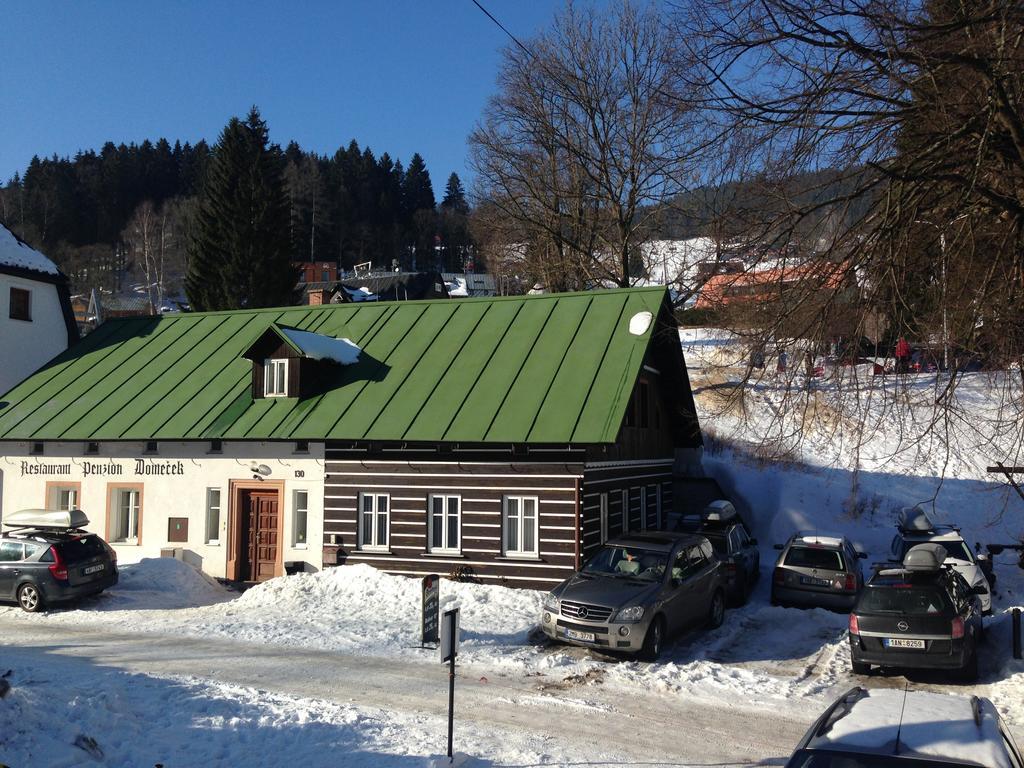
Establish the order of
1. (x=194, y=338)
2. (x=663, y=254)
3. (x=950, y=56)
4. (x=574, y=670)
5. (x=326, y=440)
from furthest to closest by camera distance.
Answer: (x=663, y=254)
(x=194, y=338)
(x=326, y=440)
(x=574, y=670)
(x=950, y=56)

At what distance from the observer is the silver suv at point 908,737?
5.21 meters

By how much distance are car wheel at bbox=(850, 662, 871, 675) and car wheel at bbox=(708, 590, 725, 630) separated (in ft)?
10.8

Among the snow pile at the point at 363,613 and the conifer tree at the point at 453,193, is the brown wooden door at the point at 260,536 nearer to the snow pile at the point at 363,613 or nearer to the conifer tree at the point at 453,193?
the snow pile at the point at 363,613

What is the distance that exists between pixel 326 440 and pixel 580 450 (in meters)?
6.46

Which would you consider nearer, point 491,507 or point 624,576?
point 624,576

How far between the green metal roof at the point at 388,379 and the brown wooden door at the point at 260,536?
1.92m

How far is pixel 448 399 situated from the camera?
67.8 ft

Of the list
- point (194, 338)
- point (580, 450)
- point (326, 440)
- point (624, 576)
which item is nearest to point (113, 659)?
point (326, 440)

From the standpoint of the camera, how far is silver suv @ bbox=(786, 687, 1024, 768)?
521cm

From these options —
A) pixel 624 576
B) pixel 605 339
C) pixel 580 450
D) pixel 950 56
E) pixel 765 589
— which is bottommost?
pixel 765 589

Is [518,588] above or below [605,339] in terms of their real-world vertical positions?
below

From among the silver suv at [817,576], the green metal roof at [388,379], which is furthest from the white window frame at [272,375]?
the silver suv at [817,576]

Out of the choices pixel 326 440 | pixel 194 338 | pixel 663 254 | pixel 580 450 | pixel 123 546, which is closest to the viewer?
pixel 580 450

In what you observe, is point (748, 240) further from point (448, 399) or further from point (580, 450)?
point (448, 399)
